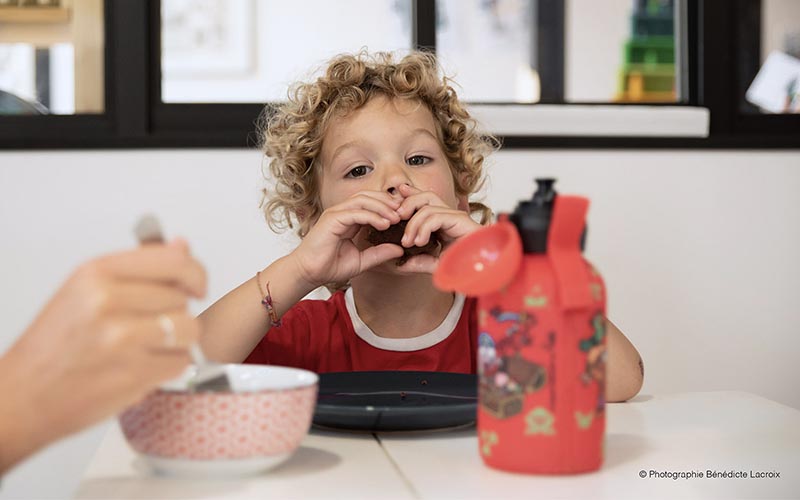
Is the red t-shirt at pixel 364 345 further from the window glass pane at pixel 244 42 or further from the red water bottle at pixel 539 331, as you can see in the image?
the window glass pane at pixel 244 42

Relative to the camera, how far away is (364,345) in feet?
4.98

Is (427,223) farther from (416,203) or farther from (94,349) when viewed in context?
(94,349)

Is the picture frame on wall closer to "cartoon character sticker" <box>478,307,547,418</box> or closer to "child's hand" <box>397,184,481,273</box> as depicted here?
"child's hand" <box>397,184,481,273</box>

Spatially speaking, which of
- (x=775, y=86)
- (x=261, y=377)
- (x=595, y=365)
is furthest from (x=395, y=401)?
(x=775, y=86)

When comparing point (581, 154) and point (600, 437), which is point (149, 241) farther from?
point (581, 154)

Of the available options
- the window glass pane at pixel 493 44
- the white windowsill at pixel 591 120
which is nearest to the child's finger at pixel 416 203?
the white windowsill at pixel 591 120

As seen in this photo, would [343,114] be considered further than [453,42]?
No

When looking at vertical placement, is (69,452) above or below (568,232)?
below

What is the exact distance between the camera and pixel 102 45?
6.73 feet

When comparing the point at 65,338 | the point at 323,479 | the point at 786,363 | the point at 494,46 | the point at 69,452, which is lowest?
the point at 69,452

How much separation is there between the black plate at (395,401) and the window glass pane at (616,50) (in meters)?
7.73

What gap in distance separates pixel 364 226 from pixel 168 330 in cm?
84

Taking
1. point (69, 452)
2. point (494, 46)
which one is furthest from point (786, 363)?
point (494, 46)

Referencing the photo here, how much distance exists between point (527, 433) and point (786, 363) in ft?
5.47
